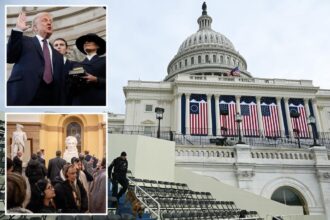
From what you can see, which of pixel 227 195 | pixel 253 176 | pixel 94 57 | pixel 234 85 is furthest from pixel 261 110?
pixel 94 57

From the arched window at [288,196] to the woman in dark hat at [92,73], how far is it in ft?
53.9

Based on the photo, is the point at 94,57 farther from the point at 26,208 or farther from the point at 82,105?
the point at 26,208

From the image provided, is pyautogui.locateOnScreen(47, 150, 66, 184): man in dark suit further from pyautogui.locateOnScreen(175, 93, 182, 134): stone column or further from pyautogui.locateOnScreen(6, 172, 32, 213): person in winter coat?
pyautogui.locateOnScreen(175, 93, 182, 134): stone column

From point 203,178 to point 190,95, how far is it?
79.1 feet

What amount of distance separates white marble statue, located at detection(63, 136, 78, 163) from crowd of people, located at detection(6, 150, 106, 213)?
0.22ft

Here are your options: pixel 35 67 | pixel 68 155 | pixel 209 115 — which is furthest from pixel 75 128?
pixel 209 115

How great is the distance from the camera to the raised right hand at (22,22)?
5.35m

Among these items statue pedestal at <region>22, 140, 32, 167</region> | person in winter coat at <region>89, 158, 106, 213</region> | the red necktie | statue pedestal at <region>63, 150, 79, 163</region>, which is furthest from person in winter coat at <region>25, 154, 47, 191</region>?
the red necktie

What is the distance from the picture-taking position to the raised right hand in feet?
17.5

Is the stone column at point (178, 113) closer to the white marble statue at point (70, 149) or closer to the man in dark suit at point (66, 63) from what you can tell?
the white marble statue at point (70, 149)

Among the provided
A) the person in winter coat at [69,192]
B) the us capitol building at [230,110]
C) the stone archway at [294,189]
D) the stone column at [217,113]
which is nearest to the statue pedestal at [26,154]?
the person in winter coat at [69,192]

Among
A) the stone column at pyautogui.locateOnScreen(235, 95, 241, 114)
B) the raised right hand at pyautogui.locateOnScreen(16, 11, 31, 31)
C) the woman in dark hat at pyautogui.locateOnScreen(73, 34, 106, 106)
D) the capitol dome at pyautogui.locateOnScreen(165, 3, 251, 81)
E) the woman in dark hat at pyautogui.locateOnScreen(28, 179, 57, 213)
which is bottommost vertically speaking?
the woman in dark hat at pyautogui.locateOnScreen(28, 179, 57, 213)

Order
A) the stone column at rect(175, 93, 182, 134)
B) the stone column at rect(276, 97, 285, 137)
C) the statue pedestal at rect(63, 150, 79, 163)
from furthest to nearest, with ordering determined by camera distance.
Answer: the stone column at rect(276, 97, 285, 137) → the stone column at rect(175, 93, 182, 134) → the statue pedestal at rect(63, 150, 79, 163)

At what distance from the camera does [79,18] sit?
546 centimetres
